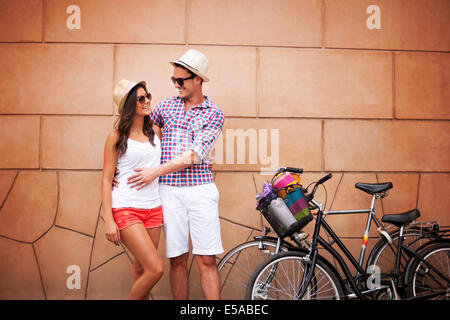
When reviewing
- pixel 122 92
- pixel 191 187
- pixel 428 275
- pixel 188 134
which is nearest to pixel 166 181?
pixel 191 187

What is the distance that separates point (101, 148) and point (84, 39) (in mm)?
1161

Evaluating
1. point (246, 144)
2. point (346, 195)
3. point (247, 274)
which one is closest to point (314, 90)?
point (246, 144)

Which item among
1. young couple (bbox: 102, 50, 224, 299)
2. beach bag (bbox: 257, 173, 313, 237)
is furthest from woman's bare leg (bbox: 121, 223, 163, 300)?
beach bag (bbox: 257, 173, 313, 237)

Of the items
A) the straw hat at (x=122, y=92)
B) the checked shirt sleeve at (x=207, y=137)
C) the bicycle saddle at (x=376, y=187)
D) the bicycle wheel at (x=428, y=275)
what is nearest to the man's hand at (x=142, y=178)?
the checked shirt sleeve at (x=207, y=137)

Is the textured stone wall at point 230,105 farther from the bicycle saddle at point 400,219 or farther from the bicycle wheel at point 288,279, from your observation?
the bicycle wheel at point 288,279

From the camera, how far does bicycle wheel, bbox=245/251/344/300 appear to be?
2850 mm

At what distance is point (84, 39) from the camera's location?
374 cm

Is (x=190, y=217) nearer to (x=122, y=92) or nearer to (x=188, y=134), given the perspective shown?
(x=188, y=134)

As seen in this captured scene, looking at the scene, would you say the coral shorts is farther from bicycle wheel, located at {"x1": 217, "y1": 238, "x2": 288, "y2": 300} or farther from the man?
bicycle wheel, located at {"x1": 217, "y1": 238, "x2": 288, "y2": 300}

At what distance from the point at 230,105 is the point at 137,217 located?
1619 mm

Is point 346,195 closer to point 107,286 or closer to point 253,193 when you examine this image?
point 253,193

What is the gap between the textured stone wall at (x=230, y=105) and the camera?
3.70m

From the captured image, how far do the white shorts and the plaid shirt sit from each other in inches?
3.0
